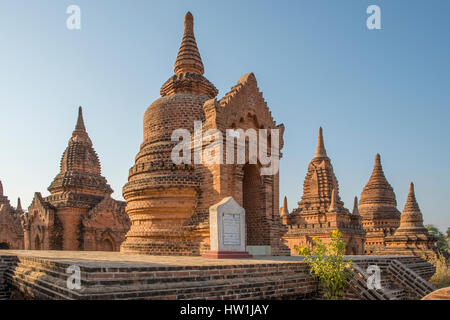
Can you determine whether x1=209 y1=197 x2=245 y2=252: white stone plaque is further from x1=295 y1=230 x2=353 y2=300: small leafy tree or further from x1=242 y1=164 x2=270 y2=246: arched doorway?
x1=242 y1=164 x2=270 y2=246: arched doorway

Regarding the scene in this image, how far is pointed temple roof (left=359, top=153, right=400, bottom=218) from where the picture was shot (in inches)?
1604

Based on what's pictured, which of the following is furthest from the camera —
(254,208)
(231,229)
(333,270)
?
(254,208)

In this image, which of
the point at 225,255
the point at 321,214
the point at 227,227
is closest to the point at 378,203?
the point at 321,214

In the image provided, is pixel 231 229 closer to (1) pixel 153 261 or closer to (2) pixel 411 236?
(1) pixel 153 261

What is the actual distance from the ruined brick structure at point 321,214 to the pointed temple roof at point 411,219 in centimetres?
335

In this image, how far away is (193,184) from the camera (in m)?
15.6

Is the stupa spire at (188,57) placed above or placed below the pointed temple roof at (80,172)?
above

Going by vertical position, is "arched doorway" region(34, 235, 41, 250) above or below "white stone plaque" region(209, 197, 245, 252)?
below

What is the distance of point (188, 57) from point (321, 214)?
64.2 feet

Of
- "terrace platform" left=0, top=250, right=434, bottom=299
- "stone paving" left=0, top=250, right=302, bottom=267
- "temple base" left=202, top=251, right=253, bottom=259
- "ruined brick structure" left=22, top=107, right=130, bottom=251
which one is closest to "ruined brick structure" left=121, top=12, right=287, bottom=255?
"temple base" left=202, top=251, right=253, bottom=259

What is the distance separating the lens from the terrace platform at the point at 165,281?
7.18 meters

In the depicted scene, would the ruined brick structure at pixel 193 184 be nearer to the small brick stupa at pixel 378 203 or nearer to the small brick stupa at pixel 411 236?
the small brick stupa at pixel 411 236

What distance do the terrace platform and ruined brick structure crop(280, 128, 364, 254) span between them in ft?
64.6

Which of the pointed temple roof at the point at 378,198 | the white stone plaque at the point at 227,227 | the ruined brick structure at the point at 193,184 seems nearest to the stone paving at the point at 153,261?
the white stone plaque at the point at 227,227
